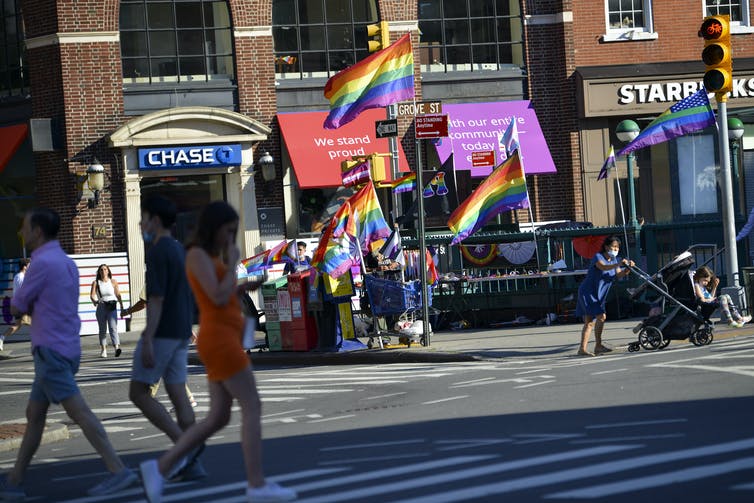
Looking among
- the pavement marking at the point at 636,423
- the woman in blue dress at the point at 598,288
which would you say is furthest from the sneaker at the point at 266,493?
the woman in blue dress at the point at 598,288

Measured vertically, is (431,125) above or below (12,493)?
above

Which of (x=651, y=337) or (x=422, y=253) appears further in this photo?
(x=422, y=253)

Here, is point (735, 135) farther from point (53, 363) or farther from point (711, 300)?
point (53, 363)

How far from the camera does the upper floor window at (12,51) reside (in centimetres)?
2961

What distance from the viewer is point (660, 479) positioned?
298 inches

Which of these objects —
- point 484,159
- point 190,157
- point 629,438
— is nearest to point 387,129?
point 484,159

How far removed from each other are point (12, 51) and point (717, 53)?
1745cm

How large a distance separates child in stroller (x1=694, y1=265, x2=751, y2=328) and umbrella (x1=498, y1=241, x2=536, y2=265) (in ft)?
15.4

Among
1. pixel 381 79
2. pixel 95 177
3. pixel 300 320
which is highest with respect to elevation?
pixel 381 79

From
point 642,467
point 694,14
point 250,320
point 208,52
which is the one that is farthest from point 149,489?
point 694,14

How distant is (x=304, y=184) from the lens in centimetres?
2831

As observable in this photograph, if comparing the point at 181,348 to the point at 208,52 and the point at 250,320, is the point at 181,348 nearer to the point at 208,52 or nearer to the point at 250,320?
the point at 250,320

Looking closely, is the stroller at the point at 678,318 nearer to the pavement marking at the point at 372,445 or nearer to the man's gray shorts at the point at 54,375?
the pavement marking at the point at 372,445

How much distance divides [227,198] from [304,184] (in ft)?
6.09
